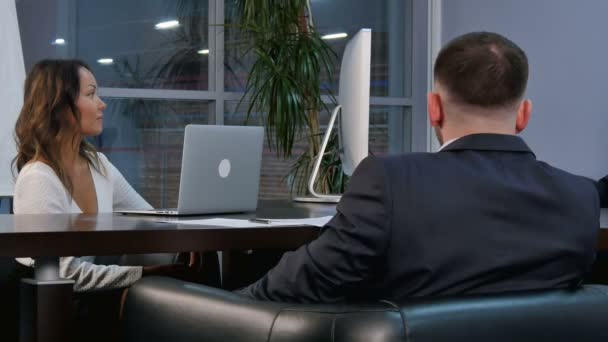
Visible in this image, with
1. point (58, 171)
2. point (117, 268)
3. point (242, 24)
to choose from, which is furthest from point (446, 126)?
point (242, 24)

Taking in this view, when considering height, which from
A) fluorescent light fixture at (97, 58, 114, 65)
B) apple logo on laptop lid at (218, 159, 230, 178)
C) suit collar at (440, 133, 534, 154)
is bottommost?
apple logo on laptop lid at (218, 159, 230, 178)

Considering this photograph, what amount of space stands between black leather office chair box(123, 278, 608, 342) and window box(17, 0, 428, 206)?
13.2 feet

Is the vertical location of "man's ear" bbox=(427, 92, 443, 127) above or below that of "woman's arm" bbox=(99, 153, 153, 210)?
above

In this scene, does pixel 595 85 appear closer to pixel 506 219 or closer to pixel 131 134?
pixel 131 134

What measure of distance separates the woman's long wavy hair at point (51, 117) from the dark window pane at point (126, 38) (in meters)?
2.36

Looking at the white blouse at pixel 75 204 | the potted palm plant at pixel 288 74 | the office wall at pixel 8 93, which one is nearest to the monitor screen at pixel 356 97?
the white blouse at pixel 75 204

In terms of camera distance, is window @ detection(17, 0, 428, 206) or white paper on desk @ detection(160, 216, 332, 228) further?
window @ detection(17, 0, 428, 206)

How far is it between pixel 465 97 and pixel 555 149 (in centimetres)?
429

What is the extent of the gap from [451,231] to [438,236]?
0.02 metres

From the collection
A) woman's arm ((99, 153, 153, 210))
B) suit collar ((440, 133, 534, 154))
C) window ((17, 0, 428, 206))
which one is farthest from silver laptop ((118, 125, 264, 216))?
window ((17, 0, 428, 206))

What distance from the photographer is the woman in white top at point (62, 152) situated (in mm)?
2529

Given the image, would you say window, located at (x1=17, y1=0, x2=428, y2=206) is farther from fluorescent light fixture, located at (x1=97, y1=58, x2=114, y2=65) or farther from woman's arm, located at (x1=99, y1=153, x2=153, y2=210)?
woman's arm, located at (x1=99, y1=153, x2=153, y2=210)

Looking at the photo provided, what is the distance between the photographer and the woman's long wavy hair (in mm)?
2686

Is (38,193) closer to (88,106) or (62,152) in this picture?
(62,152)
